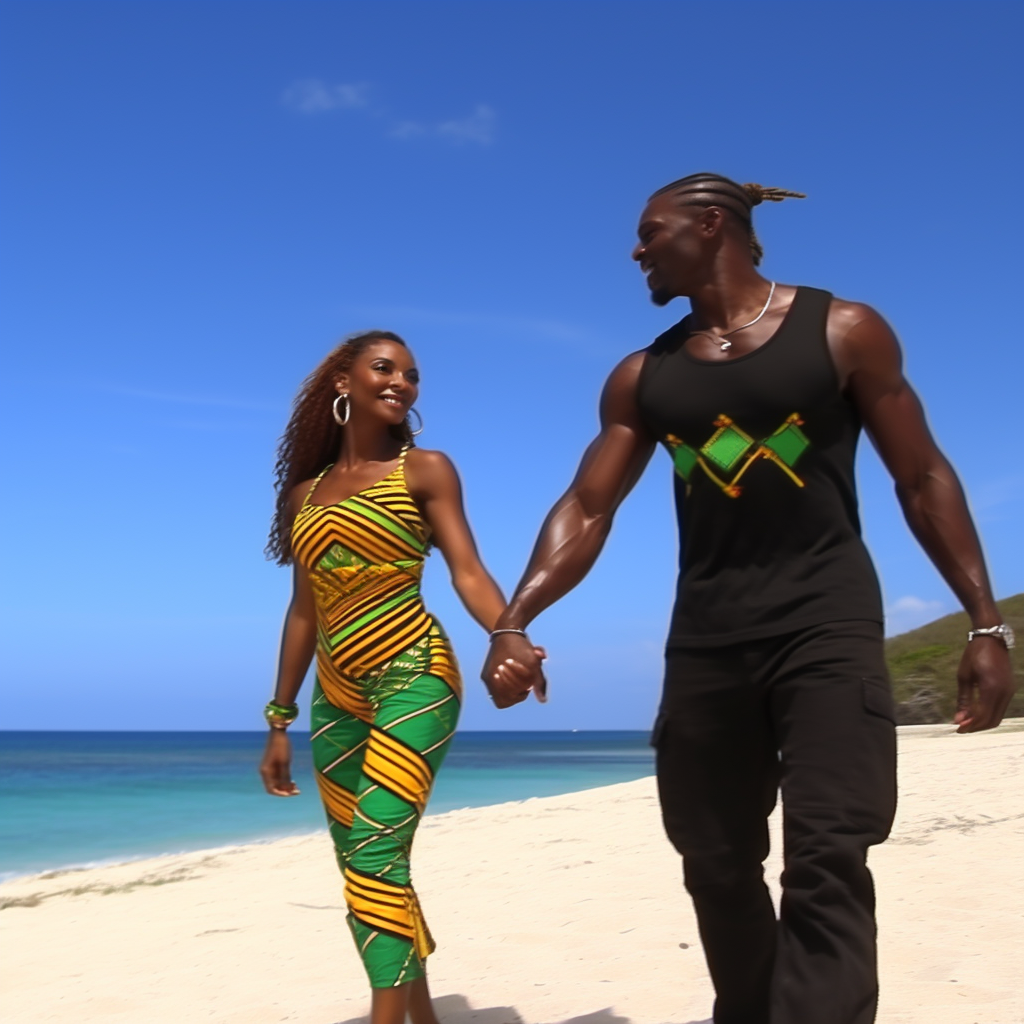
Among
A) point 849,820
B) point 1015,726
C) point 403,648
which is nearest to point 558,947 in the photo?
point 403,648

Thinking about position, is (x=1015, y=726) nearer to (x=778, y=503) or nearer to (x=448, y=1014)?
(x=448, y=1014)

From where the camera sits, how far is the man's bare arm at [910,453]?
11.2ft

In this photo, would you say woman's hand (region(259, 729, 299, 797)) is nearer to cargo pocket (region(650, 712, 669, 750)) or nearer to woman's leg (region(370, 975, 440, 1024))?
woman's leg (region(370, 975, 440, 1024))

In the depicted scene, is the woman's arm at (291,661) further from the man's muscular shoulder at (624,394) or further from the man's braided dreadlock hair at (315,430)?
the man's muscular shoulder at (624,394)

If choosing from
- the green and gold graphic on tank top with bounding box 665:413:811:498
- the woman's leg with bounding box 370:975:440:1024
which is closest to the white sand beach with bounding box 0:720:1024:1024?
the woman's leg with bounding box 370:975:440:1024

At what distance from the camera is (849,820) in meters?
3.22

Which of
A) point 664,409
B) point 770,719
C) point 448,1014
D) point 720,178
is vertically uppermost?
point 720,178

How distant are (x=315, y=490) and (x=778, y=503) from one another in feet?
6.92

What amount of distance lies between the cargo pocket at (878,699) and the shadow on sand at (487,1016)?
1.97 metres

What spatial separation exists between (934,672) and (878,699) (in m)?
30.2

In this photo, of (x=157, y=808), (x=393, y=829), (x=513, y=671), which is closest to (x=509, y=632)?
(x=513, y=671)

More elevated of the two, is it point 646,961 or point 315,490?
point 315,490

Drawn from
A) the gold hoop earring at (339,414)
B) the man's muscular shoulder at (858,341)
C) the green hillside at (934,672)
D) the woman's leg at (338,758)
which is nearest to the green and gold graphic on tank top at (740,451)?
the man's muscular shoulder at (858,341)

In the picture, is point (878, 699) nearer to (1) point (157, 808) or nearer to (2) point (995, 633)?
(2) point (995, 633)
